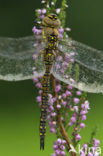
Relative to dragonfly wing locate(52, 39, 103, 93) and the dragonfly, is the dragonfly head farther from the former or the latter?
dragonfly wing locate(52, 39, 103, 93)

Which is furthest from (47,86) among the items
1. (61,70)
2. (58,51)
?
(58,51)

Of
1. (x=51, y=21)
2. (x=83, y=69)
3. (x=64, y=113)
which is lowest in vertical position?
(x=64, y=113)

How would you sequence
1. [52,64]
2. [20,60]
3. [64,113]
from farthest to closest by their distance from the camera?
1. [20,60]
2. [52,64]
3. [64,113]

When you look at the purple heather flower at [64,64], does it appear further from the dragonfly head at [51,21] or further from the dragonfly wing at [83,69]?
the dragonfly head at [51,21]

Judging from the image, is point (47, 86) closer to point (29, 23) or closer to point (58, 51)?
point (58, 51)

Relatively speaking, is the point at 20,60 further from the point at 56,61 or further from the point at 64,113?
the point at 64,113

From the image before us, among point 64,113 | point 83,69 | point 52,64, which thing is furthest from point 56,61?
point 64,113

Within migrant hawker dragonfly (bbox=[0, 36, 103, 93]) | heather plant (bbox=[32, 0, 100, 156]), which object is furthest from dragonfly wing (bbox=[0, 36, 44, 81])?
heather plant (bbox=[32, 0, 100, 156])

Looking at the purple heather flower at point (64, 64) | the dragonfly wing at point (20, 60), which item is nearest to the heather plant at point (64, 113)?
the purple heather flower at point (64, 64)

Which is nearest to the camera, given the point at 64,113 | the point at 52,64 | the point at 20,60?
the point at 64,113
